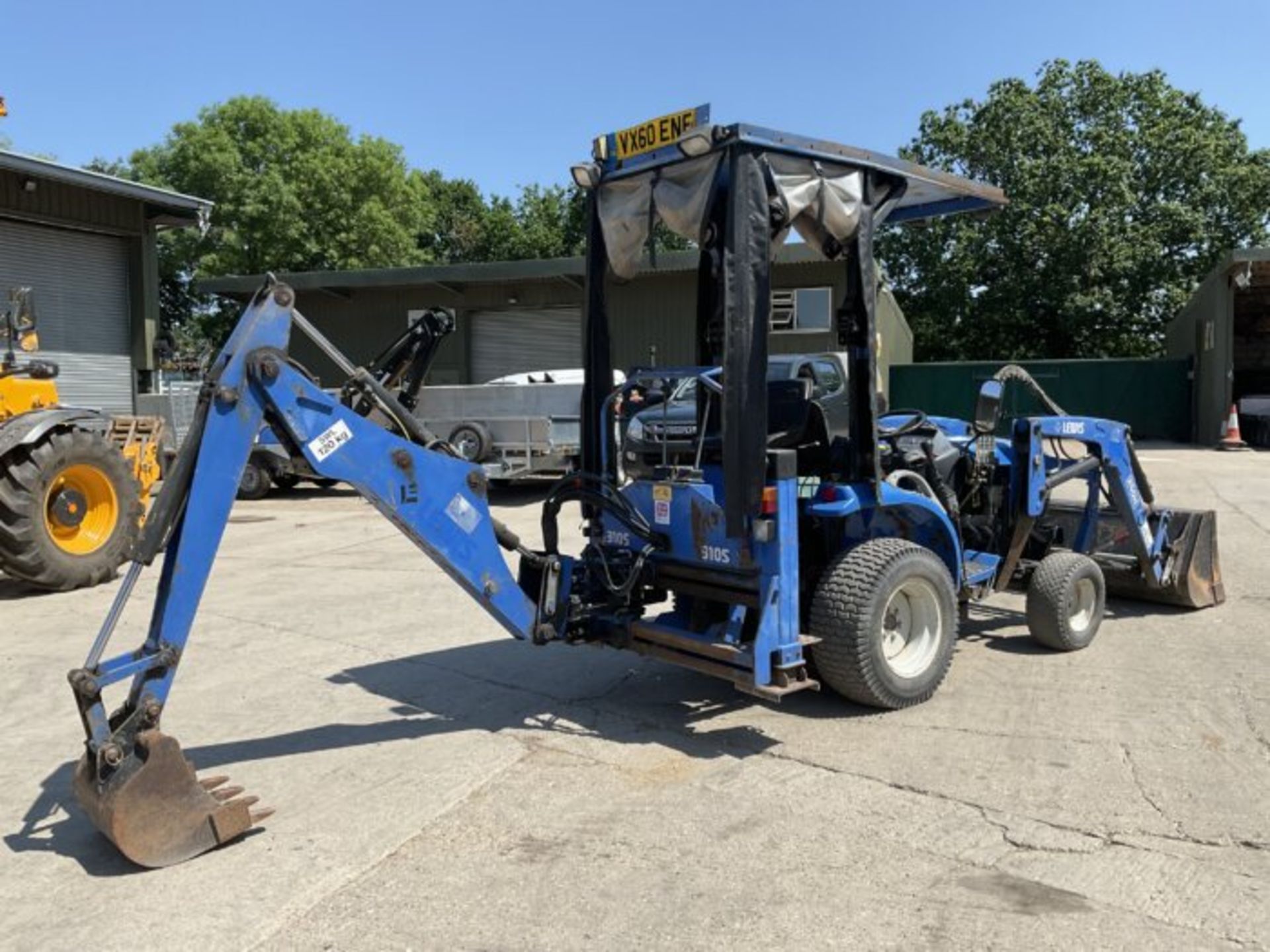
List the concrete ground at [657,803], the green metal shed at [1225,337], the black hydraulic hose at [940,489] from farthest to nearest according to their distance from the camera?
the green metal shed at [1225,337] → the black hydraulic hose at [940,489] → the concrete ground at [657,803]

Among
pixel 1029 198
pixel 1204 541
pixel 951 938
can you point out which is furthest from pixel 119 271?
pixel 1029 198

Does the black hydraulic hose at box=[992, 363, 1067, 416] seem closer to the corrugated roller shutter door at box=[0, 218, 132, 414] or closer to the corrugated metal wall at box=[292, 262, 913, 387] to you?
the corrugated metal wall at box=[292, 262, 913, 387]

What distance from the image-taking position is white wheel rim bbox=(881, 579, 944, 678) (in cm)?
536

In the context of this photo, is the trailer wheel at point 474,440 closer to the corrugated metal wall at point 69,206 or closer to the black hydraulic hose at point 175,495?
the corrugated metal wall at point 69,206

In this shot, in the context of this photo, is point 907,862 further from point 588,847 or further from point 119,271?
point 119,271

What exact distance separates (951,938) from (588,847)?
1.32m

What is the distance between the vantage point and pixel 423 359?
5.75 metres

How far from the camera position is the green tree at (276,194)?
Result: 34.0 metres

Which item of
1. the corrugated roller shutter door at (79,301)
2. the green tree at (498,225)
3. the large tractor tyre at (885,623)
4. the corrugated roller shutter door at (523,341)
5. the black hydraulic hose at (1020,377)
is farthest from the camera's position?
the green tree at (498,225)

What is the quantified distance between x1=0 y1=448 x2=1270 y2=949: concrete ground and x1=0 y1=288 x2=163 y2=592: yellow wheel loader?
1.36 meters

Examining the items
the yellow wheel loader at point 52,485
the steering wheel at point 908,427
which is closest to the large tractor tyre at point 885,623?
the steering wheel at point 908,427

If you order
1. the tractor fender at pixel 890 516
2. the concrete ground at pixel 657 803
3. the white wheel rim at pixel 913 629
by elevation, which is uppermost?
the tractor fender at pixel 890 516

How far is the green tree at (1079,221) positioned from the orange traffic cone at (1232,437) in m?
11.2

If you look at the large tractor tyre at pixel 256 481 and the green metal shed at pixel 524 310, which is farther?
the green metal shed at pixel 524 310
